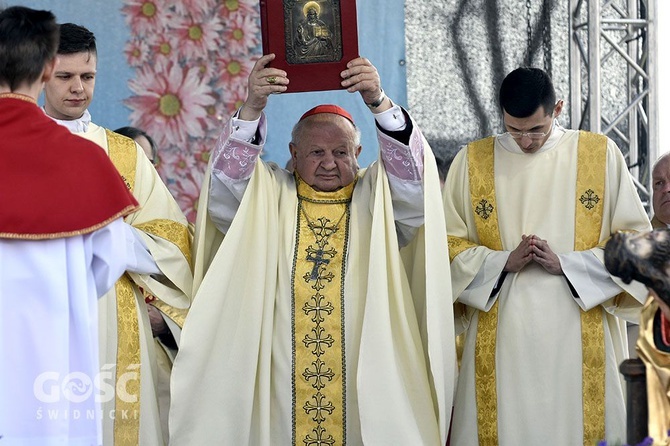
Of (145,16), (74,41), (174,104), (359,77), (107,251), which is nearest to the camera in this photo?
(107,251)

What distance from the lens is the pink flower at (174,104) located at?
813cm

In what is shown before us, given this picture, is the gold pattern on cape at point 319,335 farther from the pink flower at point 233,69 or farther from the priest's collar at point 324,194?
the pink flower at point 233,69

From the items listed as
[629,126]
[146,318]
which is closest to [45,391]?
[146,318]

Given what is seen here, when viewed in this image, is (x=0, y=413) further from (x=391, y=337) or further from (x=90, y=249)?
(x=391, y=337)

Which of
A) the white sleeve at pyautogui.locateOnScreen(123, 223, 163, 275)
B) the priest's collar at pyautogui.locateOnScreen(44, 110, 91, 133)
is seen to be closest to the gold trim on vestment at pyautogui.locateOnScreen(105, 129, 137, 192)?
the priest's collar at pyautogui.locateOnScreen(44, 110, 91, 133)

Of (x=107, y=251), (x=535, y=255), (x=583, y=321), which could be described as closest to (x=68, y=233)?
(x=107, y=251)

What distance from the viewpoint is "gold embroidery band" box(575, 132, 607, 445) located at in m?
5.71

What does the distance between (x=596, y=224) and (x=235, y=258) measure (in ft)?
5.88

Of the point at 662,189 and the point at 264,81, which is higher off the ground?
the point at 264,81

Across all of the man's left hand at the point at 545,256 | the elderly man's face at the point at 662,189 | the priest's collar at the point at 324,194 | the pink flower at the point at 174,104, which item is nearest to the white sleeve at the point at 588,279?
the man's left hand at the point at 545,256

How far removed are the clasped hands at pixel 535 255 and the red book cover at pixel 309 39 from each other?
120 centimetres

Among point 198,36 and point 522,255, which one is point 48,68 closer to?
point 522,255

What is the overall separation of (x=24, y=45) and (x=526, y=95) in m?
2.64

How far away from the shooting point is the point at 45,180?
13.3 feet
